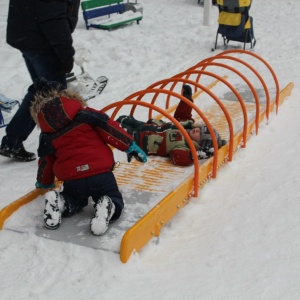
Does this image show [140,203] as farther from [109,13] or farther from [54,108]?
[109,13]

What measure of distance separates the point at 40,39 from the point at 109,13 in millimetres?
7025

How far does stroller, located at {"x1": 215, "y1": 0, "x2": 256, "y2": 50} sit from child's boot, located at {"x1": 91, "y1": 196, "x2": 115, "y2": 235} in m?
6.51

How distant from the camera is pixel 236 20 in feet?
28.9

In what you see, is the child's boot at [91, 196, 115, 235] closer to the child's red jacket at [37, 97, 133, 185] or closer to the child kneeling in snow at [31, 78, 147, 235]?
the child kneeling in snow at [31, 78, 147, 235]

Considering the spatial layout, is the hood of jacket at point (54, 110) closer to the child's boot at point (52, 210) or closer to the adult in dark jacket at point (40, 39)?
the child's boot at point (52, 210)

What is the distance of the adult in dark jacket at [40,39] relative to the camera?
3996 millimetres

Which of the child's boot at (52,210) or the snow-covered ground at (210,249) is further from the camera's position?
the child's boot at (52,210)

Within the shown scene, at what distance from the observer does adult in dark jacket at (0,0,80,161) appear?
4.00 meters

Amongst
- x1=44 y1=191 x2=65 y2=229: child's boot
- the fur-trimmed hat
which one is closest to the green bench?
the fur-trimmed hat

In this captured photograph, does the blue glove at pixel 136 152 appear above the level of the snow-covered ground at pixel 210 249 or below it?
above

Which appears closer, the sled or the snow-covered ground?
the snow-covered ground

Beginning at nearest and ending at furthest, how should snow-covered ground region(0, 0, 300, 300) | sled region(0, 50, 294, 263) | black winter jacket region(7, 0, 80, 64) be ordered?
snow-covered ground region(0, 0, 300, 300) < sled region(0, 50, 294, 263) < black winter jacket region(7, 0, 80, 64)

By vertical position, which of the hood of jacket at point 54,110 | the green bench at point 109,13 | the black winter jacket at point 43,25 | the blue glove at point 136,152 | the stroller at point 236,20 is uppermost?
the black winter jacket at point 43,25

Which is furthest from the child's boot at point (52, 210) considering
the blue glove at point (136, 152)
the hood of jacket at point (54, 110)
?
the blue glove at point (136, 152)
